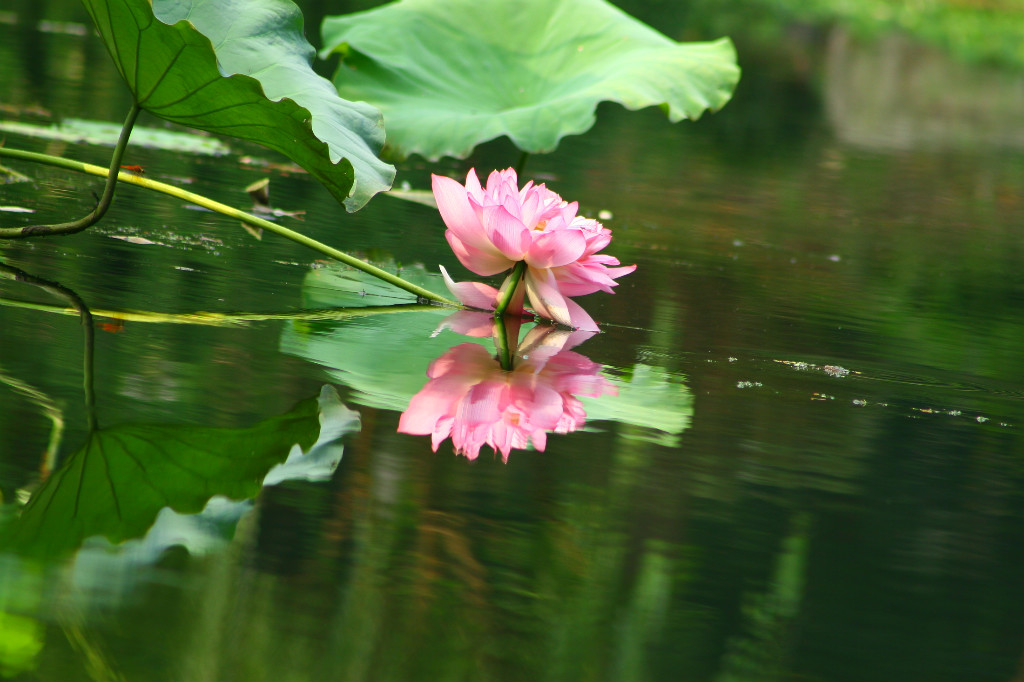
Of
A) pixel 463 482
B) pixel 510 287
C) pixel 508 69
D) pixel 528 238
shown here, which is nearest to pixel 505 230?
pixel 528 238

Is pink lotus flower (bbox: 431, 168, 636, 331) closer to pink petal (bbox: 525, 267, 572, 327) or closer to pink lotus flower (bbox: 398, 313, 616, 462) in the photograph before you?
pink petal (bbox: 525, 267, 572, 327)

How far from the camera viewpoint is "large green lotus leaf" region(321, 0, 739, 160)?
2.34m

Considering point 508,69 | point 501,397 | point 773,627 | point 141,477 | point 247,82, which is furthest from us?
point 508,69

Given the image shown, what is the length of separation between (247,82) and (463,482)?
2.01 ft

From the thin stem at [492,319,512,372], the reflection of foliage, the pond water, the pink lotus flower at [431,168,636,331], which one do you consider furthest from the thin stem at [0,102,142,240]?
the reflection of foliage

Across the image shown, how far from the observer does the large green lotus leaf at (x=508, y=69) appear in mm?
2342

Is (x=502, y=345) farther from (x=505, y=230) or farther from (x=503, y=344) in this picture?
(x=505, y=230)

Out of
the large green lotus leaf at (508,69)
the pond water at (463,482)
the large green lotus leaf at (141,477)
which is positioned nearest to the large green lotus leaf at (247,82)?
the pond water at (463,482)

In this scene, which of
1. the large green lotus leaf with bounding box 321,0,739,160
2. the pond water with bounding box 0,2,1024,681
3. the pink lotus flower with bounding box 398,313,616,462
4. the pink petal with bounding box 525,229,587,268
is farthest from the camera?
the large green lotus leaf with bounding box 321,0,739,160

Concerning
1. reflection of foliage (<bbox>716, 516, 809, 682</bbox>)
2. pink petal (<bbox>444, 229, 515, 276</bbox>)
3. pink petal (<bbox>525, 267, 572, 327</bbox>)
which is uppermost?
pink petal (<bbox>444, 229, 515, 276</bbox>)

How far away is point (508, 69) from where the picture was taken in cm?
274

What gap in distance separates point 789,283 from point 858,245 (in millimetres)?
792

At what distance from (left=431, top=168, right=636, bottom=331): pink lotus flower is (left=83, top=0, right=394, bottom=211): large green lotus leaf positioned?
0.40 feet

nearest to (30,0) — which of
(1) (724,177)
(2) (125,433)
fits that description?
(1) (724,177)
